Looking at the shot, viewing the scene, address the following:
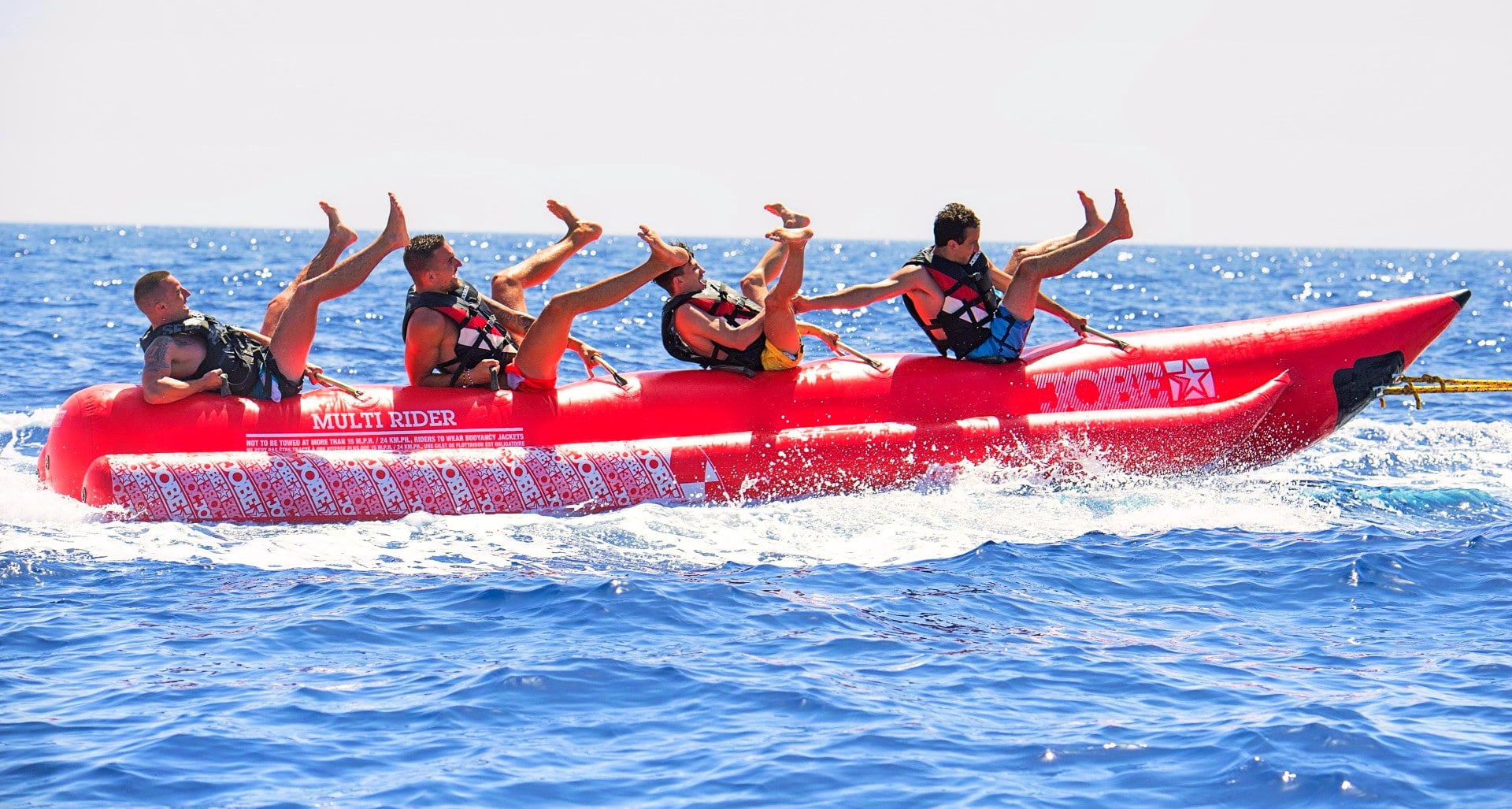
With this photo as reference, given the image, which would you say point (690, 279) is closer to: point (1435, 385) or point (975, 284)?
point (975, 284)

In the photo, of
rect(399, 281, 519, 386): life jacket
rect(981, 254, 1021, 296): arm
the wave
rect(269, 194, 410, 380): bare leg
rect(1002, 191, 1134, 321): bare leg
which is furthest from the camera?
rect(981, 254, 1021, 296): arm

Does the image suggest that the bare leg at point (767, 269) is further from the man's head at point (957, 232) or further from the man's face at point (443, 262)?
the man's face at point (443, 262)

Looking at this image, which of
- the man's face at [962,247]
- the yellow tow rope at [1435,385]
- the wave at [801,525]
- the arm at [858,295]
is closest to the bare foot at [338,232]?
the wave at [801,525]

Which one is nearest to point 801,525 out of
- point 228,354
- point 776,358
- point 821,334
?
point 776,358

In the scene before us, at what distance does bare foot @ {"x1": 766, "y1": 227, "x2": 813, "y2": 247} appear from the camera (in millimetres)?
6750

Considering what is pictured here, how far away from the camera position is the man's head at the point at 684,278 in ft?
23.8

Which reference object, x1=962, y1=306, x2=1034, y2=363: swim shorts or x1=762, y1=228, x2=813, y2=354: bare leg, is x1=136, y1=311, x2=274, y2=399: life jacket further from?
x1=962, y1=306, x2=1034, y2=363: swim shorts

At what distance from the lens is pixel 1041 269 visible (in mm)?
7535

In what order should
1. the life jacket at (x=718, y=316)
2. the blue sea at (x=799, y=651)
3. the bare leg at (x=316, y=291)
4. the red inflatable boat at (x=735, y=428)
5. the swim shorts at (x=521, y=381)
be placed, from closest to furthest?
1. the blue sea at (x=799, y=651)
2. the bare leg at (x=316, y=291)
3. the red inflatable boat at (x=735, y=428)
4. the swim shorts at (x=521, y=381)
5. the life jacket at (x=718, y=316)

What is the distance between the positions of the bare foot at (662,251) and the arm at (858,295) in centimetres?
61

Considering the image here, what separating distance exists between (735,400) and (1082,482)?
1881mm

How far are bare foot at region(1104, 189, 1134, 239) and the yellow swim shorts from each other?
5.67 ft

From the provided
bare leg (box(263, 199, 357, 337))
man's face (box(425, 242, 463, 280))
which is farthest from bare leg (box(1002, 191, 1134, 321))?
bare leg (box(263, 199, 357, 337))

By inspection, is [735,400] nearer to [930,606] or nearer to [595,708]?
[930,606]
